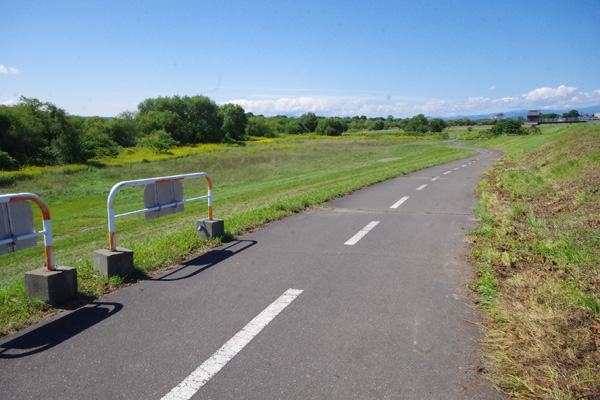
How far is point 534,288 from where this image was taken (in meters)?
4.48

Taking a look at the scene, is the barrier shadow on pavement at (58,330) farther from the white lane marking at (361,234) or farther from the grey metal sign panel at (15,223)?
the white lane marking at (361,234)

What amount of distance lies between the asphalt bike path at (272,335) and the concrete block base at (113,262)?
391 mm

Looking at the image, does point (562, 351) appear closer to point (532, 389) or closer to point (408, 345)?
point (532, 389)

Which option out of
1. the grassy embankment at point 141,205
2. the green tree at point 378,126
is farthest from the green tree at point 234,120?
the green tree at point 378,126

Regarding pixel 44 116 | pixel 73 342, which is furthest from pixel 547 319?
pixel 44 116

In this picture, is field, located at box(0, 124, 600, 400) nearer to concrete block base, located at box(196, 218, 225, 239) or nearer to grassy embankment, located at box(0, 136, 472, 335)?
grassy embankment, located at box(0, 136, 472, 335)

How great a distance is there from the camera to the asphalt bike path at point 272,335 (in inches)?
115

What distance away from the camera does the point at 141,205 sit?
971 inches

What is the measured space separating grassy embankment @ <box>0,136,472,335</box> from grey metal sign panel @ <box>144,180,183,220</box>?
0.63m

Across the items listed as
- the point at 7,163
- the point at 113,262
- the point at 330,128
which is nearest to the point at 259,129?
the point at 330,128

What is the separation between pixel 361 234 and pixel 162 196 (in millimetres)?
3835

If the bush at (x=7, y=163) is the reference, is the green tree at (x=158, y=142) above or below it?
above

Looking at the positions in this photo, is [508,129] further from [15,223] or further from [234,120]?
[15,223]

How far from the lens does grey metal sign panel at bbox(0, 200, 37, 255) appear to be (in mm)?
4117
